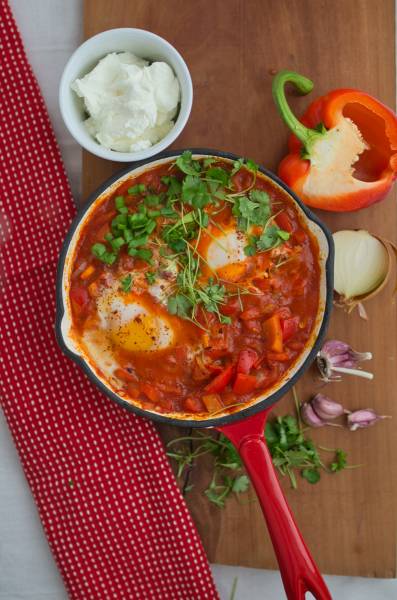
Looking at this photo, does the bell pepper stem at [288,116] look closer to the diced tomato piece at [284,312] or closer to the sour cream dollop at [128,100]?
the sour cream dollop at [128,100]

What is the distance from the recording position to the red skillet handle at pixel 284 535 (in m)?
2.17

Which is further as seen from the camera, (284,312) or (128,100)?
(284,312)

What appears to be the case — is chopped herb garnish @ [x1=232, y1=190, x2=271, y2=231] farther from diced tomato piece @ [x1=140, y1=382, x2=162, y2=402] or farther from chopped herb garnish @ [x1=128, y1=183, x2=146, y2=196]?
diced tomato piece @ [x1=140, y1=382, x2=162, y2=402]

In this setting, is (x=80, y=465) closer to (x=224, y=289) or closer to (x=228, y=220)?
(x=224, y=289)

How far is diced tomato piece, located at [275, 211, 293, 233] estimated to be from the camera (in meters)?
2.36

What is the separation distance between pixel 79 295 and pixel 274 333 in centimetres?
77

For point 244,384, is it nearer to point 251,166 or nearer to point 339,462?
point 339,462

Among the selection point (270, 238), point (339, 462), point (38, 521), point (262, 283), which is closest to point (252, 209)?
point (270, 238)

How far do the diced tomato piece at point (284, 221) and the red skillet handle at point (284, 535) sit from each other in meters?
0.82

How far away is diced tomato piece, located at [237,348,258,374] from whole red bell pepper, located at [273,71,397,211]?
2.08ft

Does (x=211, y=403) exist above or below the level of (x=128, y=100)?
below

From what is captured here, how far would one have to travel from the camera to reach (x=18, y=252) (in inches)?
99.8

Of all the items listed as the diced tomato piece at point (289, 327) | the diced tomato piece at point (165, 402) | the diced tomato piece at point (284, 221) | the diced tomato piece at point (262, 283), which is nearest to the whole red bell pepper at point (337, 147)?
the diced tomato piece at point (284, 221)

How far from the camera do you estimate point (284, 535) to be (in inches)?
86.0
